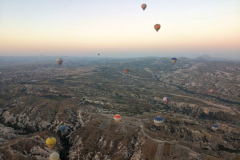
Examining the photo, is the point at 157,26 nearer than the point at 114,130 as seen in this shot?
No

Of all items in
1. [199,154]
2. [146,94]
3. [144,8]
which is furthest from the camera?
[146,94]

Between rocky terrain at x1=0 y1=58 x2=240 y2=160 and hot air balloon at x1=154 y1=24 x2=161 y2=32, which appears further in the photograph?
hot air balloon at x1=154 y1=24 x2=161 y2=32

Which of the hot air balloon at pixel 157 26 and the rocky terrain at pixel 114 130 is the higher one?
the hot air balloon at pixel 157 26

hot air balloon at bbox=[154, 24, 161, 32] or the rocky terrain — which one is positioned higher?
hot air balloon at bbox=[154, 24, 161, 32]

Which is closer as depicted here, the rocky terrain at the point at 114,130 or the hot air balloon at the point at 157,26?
the rocky terrain at the point at 114,130

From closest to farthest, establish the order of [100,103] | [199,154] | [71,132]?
[199,154], [71,132], [100,103]

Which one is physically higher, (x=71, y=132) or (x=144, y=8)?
(x=144, y=8)

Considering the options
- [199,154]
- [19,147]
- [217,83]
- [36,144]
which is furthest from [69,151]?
[217,83]

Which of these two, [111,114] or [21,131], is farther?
[111,114]

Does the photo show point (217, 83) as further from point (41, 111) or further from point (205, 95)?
point (41, 111)

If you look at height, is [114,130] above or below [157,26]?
below

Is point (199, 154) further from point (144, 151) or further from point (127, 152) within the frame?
point (127, 152)
